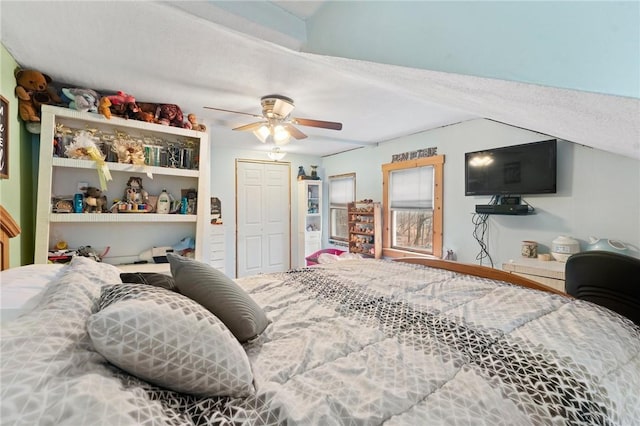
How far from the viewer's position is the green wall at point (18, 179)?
5.83ft

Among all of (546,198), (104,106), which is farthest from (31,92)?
(546,198)

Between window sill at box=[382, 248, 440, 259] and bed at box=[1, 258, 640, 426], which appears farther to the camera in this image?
window sill at box=[382, 248, 440, 259]

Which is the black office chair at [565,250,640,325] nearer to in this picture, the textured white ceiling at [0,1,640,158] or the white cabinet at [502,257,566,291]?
the textured white ceiling at [0,1,640,158]

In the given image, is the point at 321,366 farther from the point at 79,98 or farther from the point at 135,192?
the point at 79,98

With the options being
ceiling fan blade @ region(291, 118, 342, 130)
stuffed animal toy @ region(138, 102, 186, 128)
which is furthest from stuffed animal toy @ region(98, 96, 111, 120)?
ceiling fan blade @ region(291, 118, 342, 130)

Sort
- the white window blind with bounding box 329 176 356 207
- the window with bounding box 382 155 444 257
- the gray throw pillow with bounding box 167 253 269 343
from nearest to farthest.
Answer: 1. the gray throw pillow with bounding box 167 253 269 343
2. the window with bounding box 382 155 444 257
3. the white window blind with bounding box 329 176 356 207

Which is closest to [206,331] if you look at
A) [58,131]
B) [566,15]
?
[566,15]

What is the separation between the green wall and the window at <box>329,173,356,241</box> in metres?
3.99

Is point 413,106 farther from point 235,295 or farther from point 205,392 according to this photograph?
point 205,392

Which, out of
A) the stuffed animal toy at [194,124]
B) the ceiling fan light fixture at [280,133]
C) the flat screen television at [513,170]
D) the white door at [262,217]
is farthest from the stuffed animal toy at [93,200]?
the flat screen television at [513,170]

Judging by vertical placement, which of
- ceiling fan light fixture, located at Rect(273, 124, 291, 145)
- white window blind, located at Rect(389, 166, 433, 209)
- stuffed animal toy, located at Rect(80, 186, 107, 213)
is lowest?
stuffed animal toy, located at Rect(80, 186, 107, 213)

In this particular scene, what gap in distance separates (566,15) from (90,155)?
2.97 m

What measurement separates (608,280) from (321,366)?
5.34 ft

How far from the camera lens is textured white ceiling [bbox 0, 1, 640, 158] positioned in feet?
3.89
